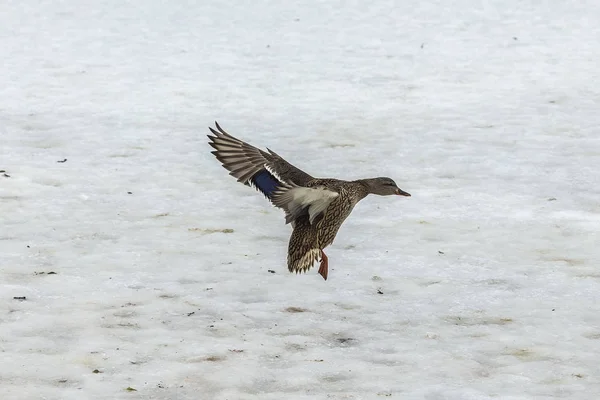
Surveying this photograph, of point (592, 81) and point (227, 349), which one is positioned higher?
point (592, 81)

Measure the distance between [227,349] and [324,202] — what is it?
1.26m

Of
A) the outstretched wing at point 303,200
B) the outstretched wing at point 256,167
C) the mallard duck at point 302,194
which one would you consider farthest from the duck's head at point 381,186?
the outstretched wing at point 303,200

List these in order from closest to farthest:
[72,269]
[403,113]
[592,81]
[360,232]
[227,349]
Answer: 1. [227,349]
2. [72,269]
3. [360,232]
4. [403,113]
5. [592,81]

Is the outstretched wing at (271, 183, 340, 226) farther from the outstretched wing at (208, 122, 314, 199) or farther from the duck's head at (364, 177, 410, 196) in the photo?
the duck's head at (364, 177, 410, 196)

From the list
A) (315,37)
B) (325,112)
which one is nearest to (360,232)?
(325,112)

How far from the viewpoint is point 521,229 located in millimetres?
7457

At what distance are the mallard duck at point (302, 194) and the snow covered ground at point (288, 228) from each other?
0.29m

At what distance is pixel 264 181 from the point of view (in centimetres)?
657

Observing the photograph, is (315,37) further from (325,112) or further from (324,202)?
(324,202)

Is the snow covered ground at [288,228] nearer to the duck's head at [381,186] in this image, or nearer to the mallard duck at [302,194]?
the mallard duck at [302,194]

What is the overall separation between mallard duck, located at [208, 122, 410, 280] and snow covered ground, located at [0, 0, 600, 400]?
29cm

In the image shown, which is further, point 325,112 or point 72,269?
point 325,112

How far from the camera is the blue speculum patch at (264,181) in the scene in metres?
6.54

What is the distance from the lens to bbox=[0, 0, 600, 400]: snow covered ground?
5082mm
